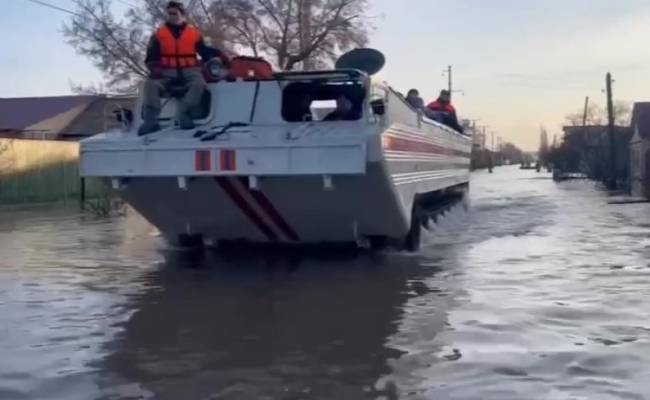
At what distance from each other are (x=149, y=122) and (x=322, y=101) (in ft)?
6.46

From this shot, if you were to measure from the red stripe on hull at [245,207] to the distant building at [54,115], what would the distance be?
4499 cm

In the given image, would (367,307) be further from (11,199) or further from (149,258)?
(11,199)

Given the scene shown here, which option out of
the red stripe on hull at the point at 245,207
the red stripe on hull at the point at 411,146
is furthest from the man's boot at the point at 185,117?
the red stripe on hull at the point at 411,146

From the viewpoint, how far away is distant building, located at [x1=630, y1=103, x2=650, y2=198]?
30500 millimetres

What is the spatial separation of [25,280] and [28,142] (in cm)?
2050

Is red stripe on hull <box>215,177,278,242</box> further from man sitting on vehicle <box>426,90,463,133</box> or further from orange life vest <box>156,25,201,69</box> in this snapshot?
man sitting on vehicle <box>426,90,463,133</box>

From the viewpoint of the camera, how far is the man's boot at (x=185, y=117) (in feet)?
34.2

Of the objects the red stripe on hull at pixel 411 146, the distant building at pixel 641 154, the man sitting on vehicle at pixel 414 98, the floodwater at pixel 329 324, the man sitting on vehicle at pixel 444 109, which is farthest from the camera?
the distant building at pixel 641 154

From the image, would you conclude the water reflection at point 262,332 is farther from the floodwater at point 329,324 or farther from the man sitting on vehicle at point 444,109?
the man sitting on vehicle at point 444,109

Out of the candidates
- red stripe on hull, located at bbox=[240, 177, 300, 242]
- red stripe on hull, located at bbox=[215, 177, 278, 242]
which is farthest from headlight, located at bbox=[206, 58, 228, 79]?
red stripe on hull, located at bbox=[240, 177, 300, 242]

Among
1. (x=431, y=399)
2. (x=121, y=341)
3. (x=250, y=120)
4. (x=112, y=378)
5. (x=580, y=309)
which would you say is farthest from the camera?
(x=250, y=120)

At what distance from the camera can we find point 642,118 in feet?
165

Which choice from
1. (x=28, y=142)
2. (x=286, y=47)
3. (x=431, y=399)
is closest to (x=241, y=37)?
(x=286, y=47)

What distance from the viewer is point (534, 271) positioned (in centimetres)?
1006
